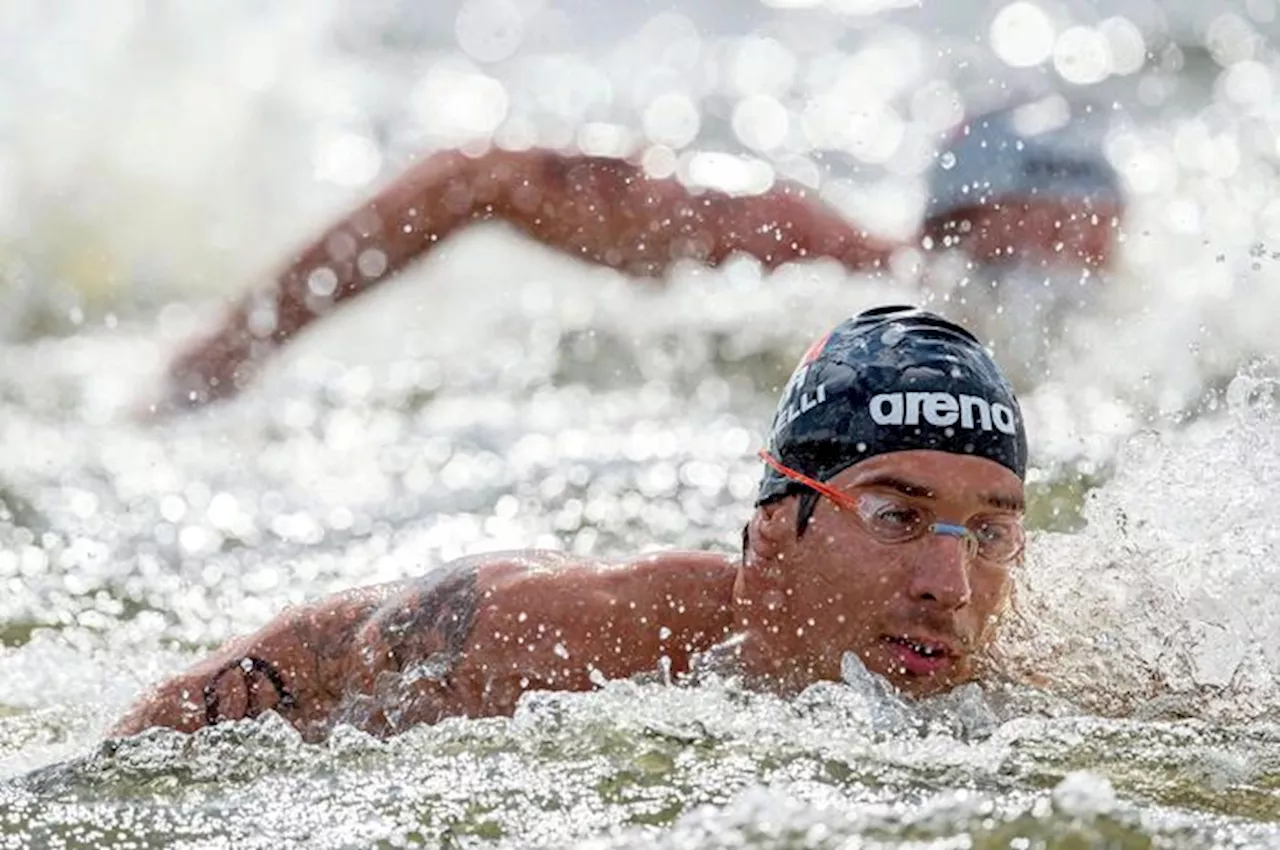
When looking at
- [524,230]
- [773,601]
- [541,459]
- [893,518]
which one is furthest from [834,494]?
[541,459]

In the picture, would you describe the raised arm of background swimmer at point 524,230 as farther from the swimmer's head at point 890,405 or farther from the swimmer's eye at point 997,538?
the swimmer's eye at point 997,538

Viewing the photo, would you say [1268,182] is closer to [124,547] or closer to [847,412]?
→ [124,547]

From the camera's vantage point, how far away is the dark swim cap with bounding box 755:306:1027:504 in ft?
18.0

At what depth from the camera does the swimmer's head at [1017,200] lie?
1020 centimetres

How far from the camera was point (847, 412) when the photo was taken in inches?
221

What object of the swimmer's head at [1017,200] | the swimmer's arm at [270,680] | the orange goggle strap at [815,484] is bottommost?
the swimmer's arm at [270,680]

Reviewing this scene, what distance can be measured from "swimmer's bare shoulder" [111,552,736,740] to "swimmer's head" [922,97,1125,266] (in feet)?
16.0

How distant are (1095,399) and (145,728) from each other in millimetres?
6534

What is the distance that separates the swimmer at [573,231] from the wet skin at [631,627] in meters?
2.29

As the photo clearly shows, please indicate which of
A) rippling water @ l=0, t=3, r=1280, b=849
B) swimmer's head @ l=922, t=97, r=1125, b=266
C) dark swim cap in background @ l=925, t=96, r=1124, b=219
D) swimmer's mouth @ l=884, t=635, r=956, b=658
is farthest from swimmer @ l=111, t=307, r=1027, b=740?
dark swim cap in background @ l=925, t=96, r=1124, b=219

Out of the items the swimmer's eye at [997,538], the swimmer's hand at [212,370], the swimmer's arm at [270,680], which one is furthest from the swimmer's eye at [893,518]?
the swimmer's hand at [212,370]

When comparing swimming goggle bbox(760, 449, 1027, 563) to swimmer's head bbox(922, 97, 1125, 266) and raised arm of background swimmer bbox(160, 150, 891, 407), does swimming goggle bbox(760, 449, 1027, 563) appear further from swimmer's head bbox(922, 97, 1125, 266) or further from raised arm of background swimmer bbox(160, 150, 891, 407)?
swimmer's head bbox(922, 97, 1125, 266)

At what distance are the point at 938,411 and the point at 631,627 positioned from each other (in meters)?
0.96

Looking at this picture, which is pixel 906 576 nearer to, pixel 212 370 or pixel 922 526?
pixel 922 526
